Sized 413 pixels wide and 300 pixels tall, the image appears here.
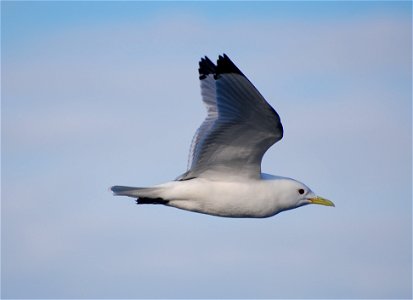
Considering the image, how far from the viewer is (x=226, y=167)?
13938 mm

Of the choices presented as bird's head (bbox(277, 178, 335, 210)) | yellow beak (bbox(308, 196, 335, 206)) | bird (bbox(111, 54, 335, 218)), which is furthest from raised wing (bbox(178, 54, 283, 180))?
yellow beak (bbox(308, 196, 335, 206))

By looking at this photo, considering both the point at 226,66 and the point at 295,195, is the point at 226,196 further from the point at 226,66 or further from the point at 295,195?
the point at 226,66

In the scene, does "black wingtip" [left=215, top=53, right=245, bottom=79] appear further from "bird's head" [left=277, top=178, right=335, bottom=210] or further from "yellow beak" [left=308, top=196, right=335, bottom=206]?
"yellow beak" [left=308, top=196, right=335, bottom=206]

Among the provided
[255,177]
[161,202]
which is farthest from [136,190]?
[255,177]

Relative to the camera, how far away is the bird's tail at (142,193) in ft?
44.8

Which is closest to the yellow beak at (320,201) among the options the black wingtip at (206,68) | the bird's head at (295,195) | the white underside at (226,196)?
the bird's head at (295,195)

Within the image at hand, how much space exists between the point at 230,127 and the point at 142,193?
122cm

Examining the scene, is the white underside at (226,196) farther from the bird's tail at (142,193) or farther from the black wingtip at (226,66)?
the black wingtip at (226,66)

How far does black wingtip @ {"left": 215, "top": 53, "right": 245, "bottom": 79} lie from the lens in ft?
43.0

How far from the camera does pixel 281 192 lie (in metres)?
14.1

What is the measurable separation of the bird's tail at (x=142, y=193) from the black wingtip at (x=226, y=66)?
153 cm

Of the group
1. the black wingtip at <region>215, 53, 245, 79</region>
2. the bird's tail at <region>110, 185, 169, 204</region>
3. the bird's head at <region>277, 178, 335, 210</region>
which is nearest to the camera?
the black wingtip at <region>215, 53, 245, 79</region>

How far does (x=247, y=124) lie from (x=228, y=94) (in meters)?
0.40

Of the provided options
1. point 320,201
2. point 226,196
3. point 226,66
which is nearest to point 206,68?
point 226,66
